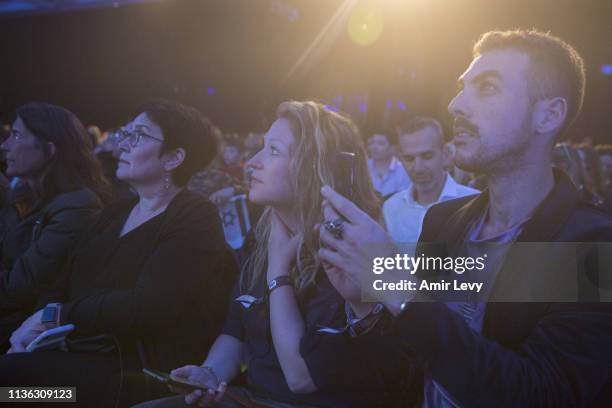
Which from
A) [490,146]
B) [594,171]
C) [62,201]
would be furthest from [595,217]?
[594,171]

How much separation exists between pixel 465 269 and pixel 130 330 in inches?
46.5

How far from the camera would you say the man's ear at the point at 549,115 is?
4.09 ft

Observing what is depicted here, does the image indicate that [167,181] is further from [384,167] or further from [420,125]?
[384,167]

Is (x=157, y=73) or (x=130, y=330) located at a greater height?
(x=157, y=73)

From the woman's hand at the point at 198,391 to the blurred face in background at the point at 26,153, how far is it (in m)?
1.39

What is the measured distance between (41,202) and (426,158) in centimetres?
221

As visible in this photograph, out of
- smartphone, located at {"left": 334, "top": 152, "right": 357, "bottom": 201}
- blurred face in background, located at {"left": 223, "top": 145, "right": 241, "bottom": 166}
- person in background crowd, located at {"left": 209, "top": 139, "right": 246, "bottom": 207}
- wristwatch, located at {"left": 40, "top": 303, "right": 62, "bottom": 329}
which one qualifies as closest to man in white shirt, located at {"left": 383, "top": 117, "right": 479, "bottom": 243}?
person in background crowd, located at {"left": 209, "top": 139, "right": 246, "bottom": 207}

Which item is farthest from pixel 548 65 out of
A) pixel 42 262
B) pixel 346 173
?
pixel 42 262

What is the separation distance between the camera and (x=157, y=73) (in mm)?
9266

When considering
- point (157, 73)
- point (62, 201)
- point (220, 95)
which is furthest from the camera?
point (220, 95)

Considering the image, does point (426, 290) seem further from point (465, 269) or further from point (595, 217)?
point (595, 217)

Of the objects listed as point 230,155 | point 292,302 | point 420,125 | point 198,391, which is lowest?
point 198,391

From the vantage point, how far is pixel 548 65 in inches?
49.7

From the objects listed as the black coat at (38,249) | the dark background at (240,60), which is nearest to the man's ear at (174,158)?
the black coat at (38,249)
